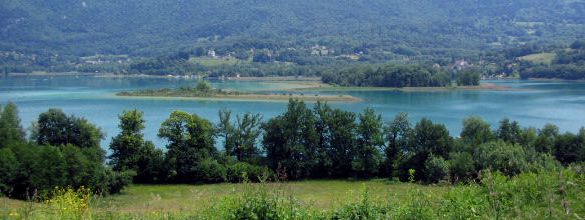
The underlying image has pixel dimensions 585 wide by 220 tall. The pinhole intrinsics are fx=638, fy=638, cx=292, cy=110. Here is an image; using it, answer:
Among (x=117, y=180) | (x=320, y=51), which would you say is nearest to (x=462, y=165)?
(x=117, y=180)

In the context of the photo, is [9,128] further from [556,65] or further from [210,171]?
[556,65]

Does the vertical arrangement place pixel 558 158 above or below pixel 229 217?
Answer: below

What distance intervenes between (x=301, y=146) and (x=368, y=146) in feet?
9.21

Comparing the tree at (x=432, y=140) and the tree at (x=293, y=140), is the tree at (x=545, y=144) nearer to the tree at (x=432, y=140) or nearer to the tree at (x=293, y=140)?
the tree at (x=432, y=140)

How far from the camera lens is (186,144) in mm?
26188

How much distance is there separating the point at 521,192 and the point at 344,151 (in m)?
19.6

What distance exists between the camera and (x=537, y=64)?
377 ft

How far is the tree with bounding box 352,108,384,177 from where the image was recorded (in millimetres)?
26562

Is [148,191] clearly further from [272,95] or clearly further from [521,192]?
[272,95]

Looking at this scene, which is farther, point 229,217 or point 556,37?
point 556,37

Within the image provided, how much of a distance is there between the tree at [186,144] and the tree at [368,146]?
6.17 meters

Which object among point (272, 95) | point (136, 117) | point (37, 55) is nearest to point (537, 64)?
point (272, 95)

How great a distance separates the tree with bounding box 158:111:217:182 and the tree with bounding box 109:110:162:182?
2.30ft

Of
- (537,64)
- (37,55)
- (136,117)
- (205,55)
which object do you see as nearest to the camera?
(136,117)
